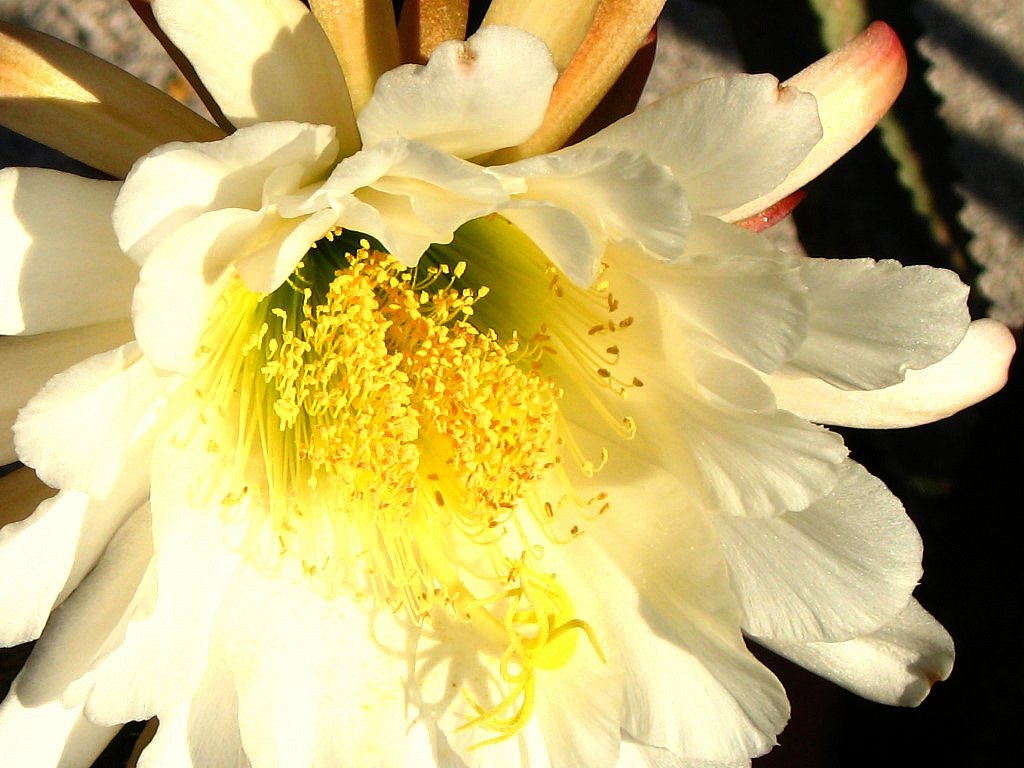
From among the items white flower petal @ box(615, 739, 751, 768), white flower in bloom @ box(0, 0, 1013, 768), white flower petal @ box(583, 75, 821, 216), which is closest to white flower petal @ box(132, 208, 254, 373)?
white flower in bloom @ box(0, 0, 1013, 768)

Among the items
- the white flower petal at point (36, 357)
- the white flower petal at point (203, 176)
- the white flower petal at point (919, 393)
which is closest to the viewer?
the white flower petal at point (203, 176)

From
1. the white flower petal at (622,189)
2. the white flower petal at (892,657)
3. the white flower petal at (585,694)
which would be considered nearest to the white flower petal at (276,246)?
the white flower petal at (622,189)

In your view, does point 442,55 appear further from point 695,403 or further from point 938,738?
point 938,738

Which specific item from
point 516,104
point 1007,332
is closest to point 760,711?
point 1007,332

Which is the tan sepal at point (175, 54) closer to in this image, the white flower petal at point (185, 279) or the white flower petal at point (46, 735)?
the white flower petal at point (185, 279)

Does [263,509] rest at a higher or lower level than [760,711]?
higher

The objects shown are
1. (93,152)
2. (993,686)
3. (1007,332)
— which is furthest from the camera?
(993,686)

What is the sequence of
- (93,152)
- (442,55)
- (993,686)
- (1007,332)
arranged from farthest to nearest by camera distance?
(993,686)
(1007,332)
(93,152)
(442,55)
